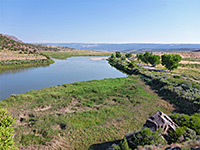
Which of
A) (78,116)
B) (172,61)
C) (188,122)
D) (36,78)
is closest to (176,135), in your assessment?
(188,122)

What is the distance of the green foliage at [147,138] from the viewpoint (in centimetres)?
1161

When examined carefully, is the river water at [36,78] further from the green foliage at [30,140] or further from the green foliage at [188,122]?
the green foliage at [188,122]

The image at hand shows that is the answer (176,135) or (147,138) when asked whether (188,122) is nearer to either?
(176,135)

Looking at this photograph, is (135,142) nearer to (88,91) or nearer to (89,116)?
(89,116)

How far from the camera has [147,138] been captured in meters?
11.8

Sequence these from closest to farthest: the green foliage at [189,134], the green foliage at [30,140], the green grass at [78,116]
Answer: the green foliage at [189,134]
the green foliage at [30,140]
the green grass at [78,116]

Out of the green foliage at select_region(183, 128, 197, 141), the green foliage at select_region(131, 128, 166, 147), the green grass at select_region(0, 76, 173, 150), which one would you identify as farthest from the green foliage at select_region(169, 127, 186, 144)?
the green grass at select_region(0, 76, 173, 150)

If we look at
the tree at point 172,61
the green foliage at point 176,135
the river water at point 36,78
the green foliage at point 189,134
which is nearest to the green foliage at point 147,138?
the green foliage at point 176,135

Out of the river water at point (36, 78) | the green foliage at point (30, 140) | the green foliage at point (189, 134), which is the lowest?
the green foliage at point (30, 140)

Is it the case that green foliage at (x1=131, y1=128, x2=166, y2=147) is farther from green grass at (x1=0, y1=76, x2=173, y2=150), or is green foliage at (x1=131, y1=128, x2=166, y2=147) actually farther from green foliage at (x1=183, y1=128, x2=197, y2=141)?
green grass at (x1=0, y1=76, x2=173, y2=150)

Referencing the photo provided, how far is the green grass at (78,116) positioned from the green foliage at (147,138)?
322 centimetres

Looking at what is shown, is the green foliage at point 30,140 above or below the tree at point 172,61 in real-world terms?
below

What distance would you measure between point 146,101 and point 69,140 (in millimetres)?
16224

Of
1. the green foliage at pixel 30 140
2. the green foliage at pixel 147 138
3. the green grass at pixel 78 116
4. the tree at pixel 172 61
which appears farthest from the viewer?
the tree at pixel 172 61
